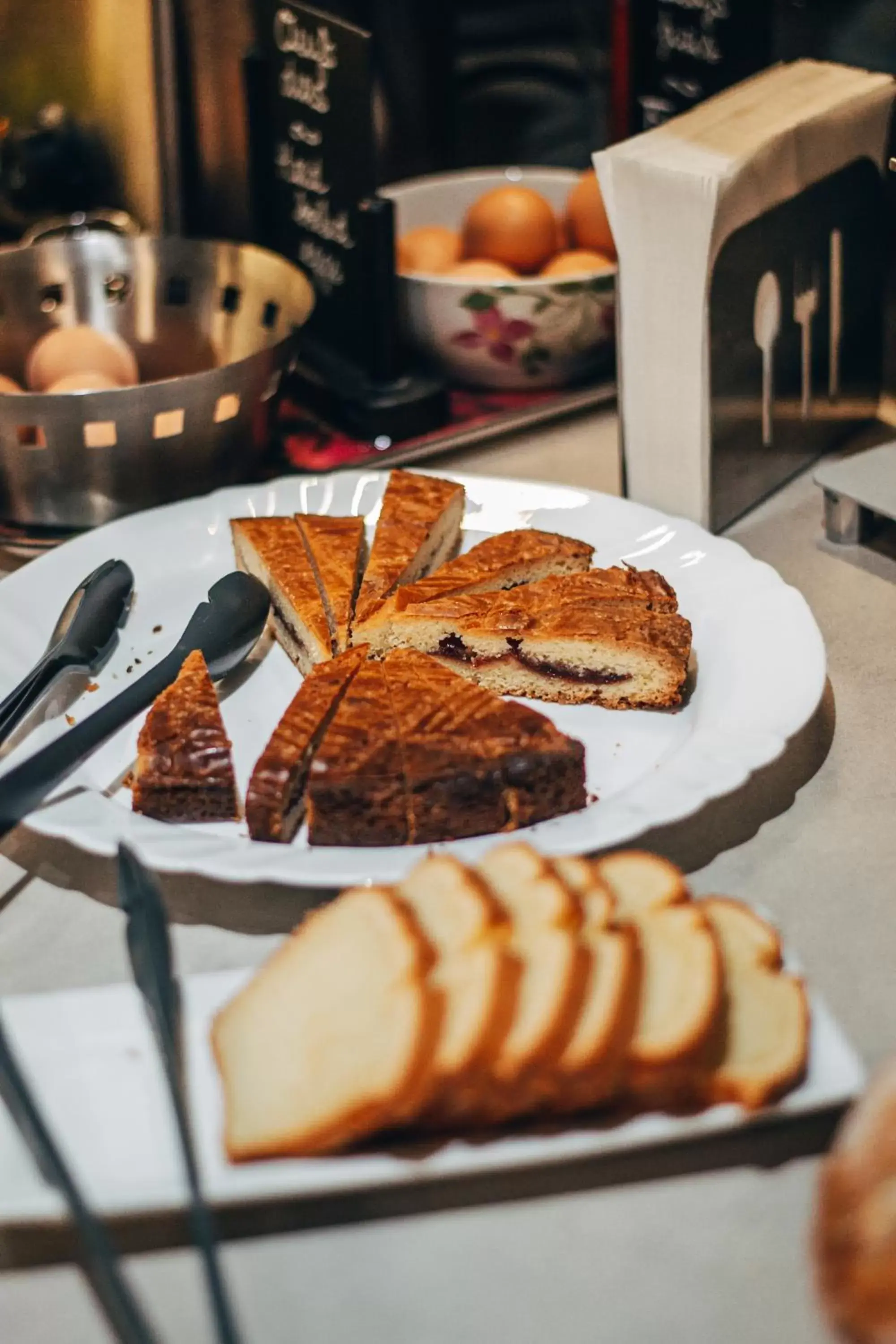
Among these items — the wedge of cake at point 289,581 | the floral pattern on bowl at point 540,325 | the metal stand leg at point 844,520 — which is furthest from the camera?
the floral pattern on bowl at point 540,325

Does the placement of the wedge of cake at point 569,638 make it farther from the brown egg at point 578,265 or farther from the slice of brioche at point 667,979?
the brown egg at point 578,265

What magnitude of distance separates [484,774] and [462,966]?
31 cm

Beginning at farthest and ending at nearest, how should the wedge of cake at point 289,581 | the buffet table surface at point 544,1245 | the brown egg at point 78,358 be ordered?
the brown egg at point 78,358, the wedge of cake at point 289,581, the buffet table surface at point 544,1245

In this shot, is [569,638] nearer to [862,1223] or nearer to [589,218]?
[862,1223]

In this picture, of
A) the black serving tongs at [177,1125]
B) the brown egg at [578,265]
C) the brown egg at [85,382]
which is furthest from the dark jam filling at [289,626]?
the brown egg at [578,265]

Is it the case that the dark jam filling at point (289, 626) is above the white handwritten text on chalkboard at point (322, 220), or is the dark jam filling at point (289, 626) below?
below

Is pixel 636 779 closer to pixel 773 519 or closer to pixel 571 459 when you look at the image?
pixel 773 519

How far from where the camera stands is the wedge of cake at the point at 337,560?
153 cm

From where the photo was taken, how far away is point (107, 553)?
1.57m

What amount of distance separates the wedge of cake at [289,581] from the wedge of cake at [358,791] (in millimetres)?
307

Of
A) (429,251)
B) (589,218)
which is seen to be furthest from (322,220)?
(589,218)

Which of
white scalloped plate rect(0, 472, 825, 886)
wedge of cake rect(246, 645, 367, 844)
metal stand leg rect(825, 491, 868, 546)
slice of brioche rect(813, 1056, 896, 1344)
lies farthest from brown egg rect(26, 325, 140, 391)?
slice of brioche rect(813, 1056, 896, 1344)

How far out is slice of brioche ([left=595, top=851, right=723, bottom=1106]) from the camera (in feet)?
2.79

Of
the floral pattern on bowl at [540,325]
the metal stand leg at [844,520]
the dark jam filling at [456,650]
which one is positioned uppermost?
the floral pattern on bowl at [540,325]
